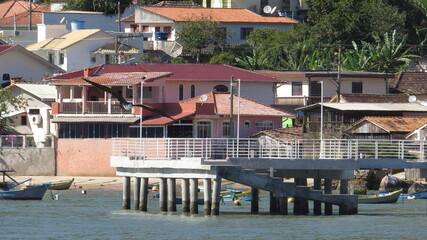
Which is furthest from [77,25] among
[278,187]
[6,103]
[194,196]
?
[278,187]

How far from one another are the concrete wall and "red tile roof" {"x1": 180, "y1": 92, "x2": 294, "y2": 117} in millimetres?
8921

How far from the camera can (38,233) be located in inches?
2066

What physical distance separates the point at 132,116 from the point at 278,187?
2725 centimetres

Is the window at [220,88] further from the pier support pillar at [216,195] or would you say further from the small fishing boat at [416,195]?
the pier support pillar at [216,195]

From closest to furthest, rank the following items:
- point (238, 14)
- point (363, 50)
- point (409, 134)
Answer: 1. point (409, 134)
2. point (363, 50)
3. point (238, 14)

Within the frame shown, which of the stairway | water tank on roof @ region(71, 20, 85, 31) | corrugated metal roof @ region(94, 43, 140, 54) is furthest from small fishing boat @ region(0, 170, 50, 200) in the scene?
water tank on roof @ region(71, 20, 85, 31)

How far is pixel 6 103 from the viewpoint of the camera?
89625 millimetres

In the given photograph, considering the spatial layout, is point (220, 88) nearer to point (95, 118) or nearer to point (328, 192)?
point (95, 118)

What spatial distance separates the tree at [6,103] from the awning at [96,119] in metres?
5.57

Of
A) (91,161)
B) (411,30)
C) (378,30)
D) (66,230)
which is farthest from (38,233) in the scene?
(411,30)

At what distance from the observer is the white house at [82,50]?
347ft

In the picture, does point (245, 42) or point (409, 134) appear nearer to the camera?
point (409, 134)

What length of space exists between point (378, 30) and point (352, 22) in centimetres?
232

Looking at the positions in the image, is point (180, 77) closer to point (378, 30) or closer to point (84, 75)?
point (84, 75)
